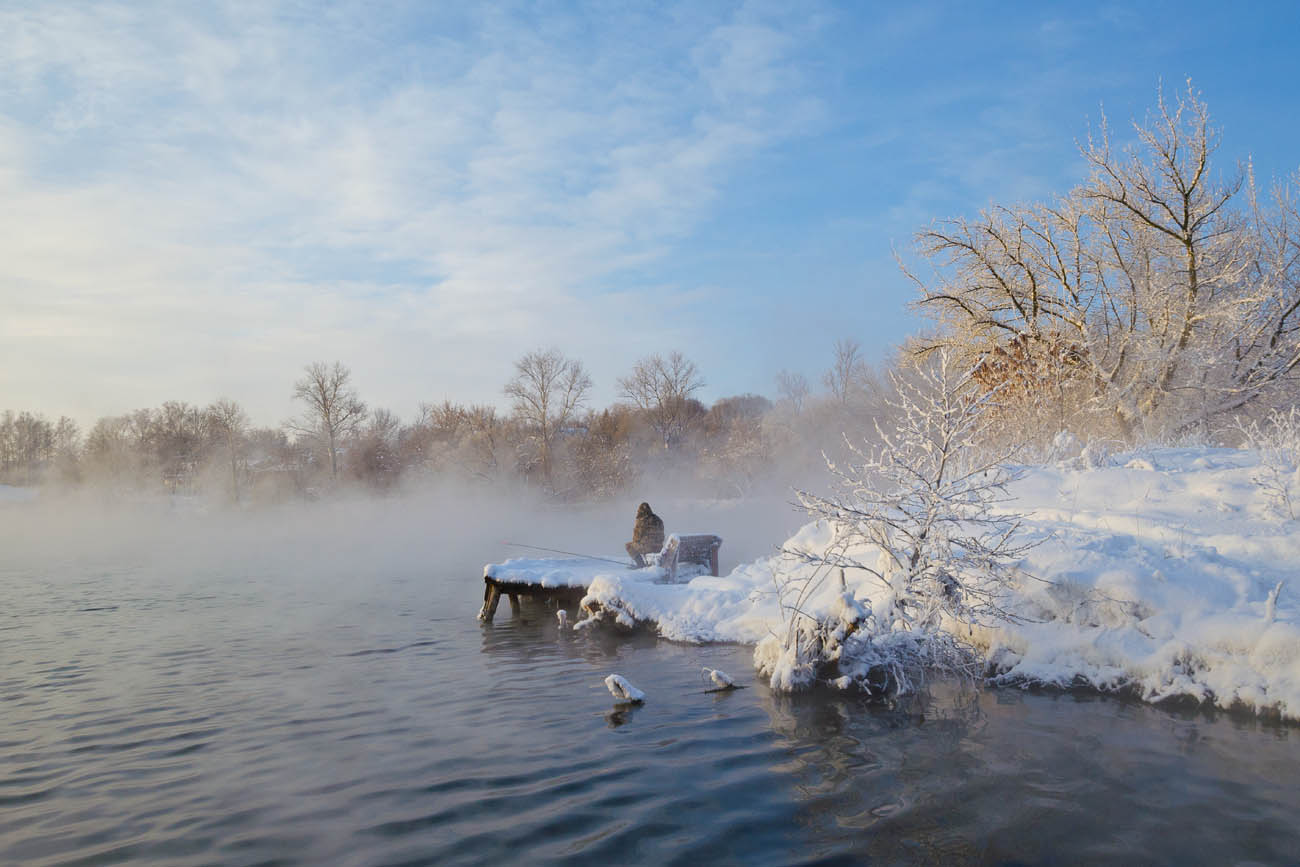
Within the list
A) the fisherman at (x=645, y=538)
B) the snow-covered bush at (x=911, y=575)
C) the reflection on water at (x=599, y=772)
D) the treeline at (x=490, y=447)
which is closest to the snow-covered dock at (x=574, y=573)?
the fisherman at (x=645, y=538)

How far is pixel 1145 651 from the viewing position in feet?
24.0

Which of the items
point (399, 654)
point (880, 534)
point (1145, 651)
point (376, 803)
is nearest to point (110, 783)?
point (376, 803)

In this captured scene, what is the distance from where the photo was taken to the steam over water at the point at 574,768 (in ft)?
15.3

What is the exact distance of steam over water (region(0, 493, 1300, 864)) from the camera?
15.3ft

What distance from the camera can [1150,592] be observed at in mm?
7516

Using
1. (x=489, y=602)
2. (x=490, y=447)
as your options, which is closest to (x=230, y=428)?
(x=490, y=447)

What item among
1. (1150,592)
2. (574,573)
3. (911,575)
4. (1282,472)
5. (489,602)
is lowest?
(489,602)

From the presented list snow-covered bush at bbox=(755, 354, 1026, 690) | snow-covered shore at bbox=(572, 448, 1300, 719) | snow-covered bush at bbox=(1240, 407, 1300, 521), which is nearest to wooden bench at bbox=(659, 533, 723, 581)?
snow-covered shore at bbox=(572, 448, 1300, 719)

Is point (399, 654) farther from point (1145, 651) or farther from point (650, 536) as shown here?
point (1145, 651)

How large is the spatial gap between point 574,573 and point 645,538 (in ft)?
7.53

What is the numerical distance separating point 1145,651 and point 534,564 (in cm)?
997

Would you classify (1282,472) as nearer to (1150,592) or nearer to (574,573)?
(1150,592)

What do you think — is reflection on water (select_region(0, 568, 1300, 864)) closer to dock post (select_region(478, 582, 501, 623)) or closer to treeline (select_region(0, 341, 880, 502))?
dock post (select_region(478, 582, 501, 623))

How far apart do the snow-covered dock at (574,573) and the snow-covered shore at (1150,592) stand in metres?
2.88
